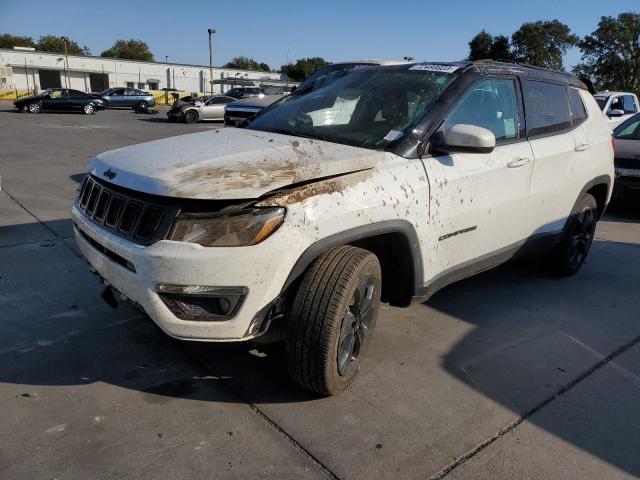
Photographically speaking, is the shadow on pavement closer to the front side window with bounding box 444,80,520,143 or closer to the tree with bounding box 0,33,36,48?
the front side window with bounding box 444,80,520,143

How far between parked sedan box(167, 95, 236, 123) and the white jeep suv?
21.1 m

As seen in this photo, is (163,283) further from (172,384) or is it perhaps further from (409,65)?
(409,65)

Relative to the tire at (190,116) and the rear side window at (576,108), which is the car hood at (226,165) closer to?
the rear side window at (576,108)

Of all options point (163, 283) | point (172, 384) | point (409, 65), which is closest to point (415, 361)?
point (172, 384)

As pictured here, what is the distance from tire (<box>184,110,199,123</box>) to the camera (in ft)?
77.8

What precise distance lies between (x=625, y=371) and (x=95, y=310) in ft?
11.6

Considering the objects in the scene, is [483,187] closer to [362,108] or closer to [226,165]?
[362,108]

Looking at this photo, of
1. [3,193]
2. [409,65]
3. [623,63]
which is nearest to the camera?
[409,65]

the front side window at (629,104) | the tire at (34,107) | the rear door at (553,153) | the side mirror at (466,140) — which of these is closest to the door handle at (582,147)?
the rear door at (553,153)

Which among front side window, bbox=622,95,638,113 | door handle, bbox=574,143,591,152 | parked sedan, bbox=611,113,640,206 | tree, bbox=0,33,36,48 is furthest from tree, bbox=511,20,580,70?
tree, bbox=0,33,36,48

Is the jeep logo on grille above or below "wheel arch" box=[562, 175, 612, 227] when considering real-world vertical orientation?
above

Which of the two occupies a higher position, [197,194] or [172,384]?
[197,194]

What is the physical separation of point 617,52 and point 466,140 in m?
54.0

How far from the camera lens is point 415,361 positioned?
317 cm
